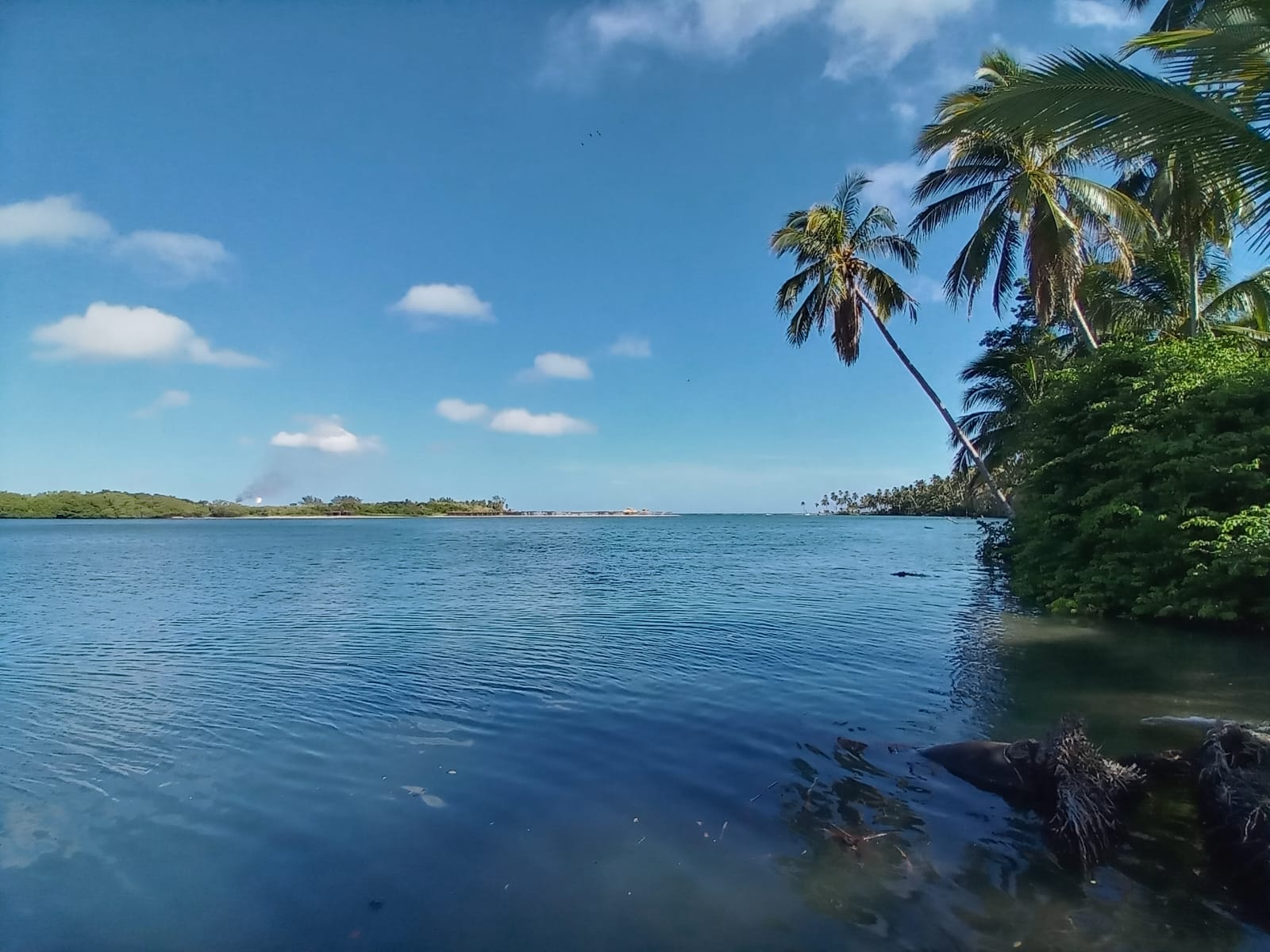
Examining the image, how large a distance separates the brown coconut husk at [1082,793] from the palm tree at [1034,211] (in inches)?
685

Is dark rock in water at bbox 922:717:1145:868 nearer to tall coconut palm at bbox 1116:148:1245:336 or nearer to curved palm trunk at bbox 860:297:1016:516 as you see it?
tall coconut palm at bbox 1116:148:1245:336

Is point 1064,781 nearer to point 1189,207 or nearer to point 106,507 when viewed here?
point 1189,207

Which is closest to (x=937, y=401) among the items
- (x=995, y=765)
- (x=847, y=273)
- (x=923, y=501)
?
(x=847, y=273)

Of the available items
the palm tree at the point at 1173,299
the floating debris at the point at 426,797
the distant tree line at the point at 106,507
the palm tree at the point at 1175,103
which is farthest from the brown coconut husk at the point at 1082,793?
the distant tree line at the point at 106,507

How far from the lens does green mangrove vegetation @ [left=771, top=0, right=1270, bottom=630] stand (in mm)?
Answer: 5602

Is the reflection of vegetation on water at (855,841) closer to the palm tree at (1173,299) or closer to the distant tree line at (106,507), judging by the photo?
the palm tree at (1173,299)

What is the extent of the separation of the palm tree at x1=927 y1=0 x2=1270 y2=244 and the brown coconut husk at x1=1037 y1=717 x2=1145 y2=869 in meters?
4.70

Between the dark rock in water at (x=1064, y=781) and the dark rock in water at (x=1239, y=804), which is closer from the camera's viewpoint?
the dark rock in water at (x=1239, y=804)

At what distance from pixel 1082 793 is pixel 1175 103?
558 cm

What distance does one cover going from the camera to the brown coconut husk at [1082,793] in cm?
564

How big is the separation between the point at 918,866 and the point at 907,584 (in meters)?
22.1

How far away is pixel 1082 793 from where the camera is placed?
19.3 ft

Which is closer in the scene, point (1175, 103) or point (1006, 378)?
point (1175, 103)

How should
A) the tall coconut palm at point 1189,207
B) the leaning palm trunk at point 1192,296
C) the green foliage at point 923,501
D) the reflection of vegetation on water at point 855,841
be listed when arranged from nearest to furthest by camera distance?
the reflection of vegetation on water at point 855,841, the tall coconut palm at point 1189,207, the leaning palm trunk at point 1192,296, the green foliage at point 923,501
